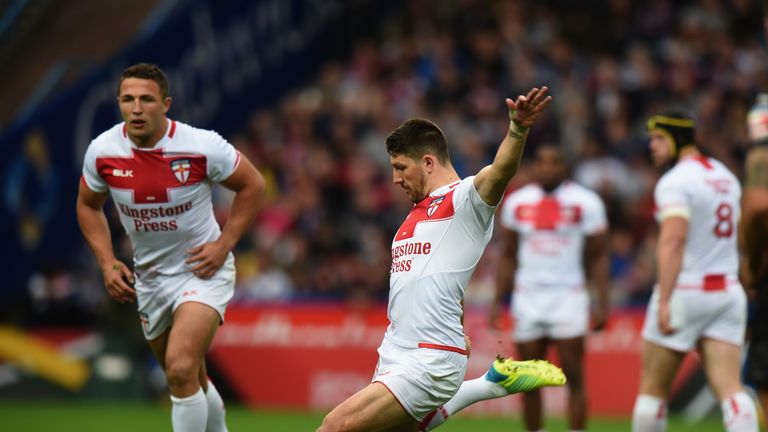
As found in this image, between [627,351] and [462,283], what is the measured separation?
7.59m

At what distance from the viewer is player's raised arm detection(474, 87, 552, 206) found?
605cm

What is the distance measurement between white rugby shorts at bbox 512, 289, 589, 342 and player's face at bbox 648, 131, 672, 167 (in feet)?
6.70

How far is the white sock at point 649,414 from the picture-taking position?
8.06 metres

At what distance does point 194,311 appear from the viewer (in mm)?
7750

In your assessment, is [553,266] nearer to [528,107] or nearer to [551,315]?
[551,315]

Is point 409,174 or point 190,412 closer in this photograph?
point 409,174

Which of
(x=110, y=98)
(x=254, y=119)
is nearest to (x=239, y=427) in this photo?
(x=110, y=98)

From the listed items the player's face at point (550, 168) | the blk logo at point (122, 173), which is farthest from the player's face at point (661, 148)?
the blk logo at point (122, 173)

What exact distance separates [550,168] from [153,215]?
393cm

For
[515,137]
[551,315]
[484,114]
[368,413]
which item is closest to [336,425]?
[368,413]

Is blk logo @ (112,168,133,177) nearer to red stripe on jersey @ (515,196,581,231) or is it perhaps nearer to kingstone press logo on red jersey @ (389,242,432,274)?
kingstone press logo on red jersey @ (389,242,432,274)

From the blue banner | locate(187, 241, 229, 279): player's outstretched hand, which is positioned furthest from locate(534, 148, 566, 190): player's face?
the blue banner

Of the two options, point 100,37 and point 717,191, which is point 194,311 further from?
point 100,37

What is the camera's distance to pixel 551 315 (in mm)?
10273
